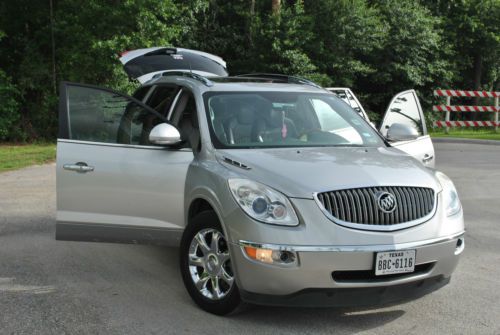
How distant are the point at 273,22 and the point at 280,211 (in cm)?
2256

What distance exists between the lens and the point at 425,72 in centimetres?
2822

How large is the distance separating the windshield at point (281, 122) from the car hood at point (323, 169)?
25cm

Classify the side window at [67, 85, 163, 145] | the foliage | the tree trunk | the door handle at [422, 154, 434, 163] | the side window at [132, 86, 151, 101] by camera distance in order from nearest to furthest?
the side window at [67, 85, 163, 145] < the side window at [132, 86, 151, 101] < the door handle at [422, 154, 434, 163] < the foliage < the tree trunk

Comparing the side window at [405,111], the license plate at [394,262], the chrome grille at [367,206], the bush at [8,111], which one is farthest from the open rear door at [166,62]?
the bush at [8,111]

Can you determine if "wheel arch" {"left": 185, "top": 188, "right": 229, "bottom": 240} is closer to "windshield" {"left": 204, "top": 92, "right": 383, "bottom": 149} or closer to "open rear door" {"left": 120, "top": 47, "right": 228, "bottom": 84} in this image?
"windshield" {"left": 204, "top": 92, "right": 383, "bottom": 149}

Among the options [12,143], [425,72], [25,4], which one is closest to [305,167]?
[12,143]

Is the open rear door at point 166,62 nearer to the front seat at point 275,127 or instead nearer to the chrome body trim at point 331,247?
the front seat at point 275,127

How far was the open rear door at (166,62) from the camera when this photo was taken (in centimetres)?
859

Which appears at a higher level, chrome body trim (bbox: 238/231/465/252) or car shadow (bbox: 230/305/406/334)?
chrome body trim (bbox: 238/231/465/252)

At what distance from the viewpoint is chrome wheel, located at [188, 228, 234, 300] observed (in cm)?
463

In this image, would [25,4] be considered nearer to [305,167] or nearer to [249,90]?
[249,90]

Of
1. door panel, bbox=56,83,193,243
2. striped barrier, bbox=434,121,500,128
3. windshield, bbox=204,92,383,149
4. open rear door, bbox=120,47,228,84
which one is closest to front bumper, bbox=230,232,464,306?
door panel, bbox=56,83,193,243

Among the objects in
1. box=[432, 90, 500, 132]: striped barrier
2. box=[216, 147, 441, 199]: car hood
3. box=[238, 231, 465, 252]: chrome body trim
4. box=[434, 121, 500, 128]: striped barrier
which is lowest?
box=[434, 121, 500, 128]: striped barrier

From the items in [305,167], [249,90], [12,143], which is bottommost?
[12,143]
